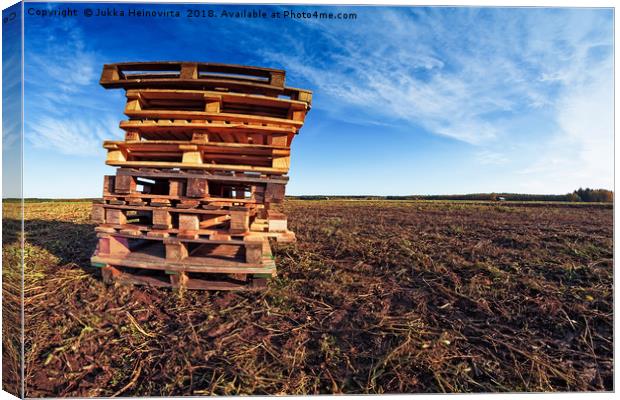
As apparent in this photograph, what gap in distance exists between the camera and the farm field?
177 cm

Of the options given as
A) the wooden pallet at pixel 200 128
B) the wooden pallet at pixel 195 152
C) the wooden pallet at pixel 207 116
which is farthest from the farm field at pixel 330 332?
the wooden pallet at pixel 207 116

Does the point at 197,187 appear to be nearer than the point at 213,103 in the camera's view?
Yes

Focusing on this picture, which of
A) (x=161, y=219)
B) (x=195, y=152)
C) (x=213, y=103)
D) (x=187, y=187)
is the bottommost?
(x=161, y=219)

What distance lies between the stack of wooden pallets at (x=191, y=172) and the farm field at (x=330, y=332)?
33cm

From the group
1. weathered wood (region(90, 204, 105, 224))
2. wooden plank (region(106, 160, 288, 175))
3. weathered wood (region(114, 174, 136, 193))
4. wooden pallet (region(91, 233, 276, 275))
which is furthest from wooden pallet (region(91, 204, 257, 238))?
wooden plank (region(106, 160, 288, 175))

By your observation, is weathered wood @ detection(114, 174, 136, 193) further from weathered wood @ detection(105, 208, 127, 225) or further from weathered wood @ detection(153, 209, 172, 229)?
weathered wood @ detection(153, 209, 172, 229)

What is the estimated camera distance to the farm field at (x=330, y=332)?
1.77m

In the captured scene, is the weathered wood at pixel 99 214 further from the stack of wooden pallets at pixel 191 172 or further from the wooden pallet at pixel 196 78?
the wooden pallet at pixel 196 78

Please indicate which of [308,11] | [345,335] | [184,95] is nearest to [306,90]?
[308,11]

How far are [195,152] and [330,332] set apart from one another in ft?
8.03

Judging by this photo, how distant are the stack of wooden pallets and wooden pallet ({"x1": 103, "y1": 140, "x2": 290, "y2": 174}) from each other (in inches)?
0.5

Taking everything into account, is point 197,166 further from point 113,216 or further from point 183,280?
point 183,280

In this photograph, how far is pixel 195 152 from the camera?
2.84 metres

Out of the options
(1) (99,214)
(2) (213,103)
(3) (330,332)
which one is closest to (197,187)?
(2) (213,103)
